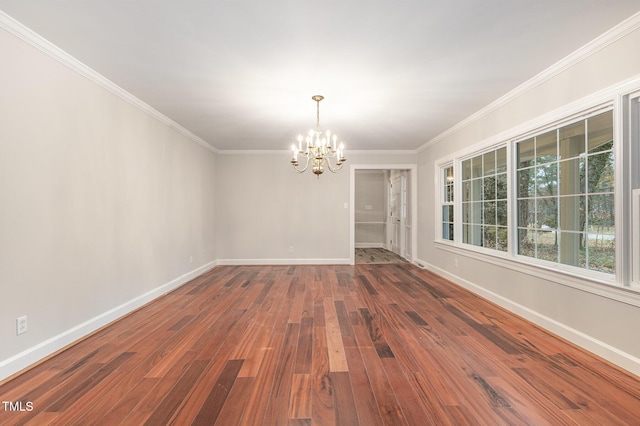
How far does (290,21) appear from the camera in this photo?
6.99ft

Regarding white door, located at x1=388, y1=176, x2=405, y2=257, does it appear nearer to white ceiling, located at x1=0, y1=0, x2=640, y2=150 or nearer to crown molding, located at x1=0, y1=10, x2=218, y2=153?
white ceiling, located at x1=0, y1=0, x2=640, y2=150

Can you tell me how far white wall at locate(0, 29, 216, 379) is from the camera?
2.12 metres

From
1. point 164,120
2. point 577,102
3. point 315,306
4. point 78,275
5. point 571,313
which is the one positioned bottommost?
point 315,306

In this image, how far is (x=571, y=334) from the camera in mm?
2594

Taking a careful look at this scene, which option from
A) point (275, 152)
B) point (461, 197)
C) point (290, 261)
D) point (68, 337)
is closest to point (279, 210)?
point (290, 261)

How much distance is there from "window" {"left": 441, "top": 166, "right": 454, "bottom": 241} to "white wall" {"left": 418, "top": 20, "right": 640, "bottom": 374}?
713 mm

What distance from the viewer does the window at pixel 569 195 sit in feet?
8.02

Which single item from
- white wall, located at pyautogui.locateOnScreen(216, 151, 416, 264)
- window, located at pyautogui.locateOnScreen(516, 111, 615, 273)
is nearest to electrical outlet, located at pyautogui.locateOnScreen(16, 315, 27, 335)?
white wall, located at pyautogui.locateOnScreen(216, 151, 416, 264)

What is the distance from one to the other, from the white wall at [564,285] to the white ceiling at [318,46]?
22 cm

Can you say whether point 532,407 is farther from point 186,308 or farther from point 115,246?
point 115,246

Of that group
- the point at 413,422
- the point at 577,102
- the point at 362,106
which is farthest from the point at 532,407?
the point at 362,106

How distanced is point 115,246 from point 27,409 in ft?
5.73

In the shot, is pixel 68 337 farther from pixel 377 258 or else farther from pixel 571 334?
pixel 377 258

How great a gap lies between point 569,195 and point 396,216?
5.36m
